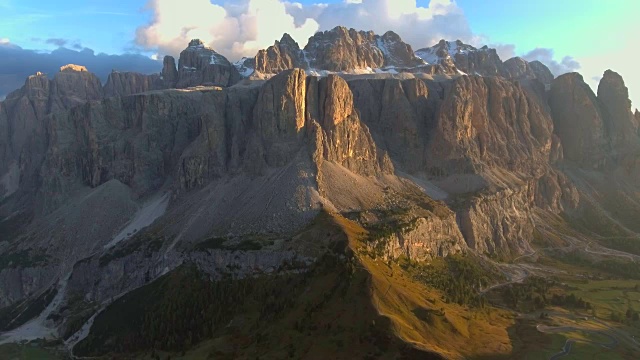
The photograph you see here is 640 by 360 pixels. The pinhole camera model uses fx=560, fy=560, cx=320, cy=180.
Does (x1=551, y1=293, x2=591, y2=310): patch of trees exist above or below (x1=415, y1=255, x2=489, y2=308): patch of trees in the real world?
below

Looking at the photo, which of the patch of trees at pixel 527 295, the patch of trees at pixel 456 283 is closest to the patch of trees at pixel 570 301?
the patch of trees at pixel 527 295

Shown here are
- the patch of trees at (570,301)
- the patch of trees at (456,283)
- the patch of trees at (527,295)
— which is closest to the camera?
the patch of trees at (456,283)

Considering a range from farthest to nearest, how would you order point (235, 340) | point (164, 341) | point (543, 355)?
point (164, 341) < point (235, 340) < point (543, 355)

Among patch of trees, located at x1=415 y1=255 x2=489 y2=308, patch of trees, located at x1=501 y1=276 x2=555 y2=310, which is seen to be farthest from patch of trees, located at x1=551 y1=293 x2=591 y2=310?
patch of trees, located at x1=415 y1=255 x2=489 y2=308

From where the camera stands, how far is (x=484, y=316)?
160500 millimetres

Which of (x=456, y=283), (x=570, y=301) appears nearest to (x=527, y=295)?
(x=570, y=301)

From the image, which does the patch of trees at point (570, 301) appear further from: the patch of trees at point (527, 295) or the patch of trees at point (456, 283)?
the patch of trees at point (456, 283)

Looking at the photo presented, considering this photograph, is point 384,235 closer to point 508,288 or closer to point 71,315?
point 508,288

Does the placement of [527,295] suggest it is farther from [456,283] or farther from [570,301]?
[456,283]

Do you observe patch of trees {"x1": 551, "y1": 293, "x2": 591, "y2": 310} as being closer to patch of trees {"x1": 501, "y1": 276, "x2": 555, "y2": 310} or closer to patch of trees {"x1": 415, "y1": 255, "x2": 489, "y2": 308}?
patch of trees {"x1": 501, "y1": 276, "x2": 555, "y2": 310}

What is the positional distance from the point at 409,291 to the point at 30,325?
440ft

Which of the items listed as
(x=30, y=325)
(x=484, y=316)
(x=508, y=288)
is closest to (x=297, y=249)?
(x=484, y=316)

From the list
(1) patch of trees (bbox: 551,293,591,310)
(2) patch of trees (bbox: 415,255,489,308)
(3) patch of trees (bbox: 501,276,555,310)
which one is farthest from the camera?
(3) patch of trees (bbox: 501,276,555,310)

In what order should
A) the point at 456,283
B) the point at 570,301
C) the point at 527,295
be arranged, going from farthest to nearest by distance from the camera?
the point at 527,295 → the point at 456,283 → the point at 570,301
